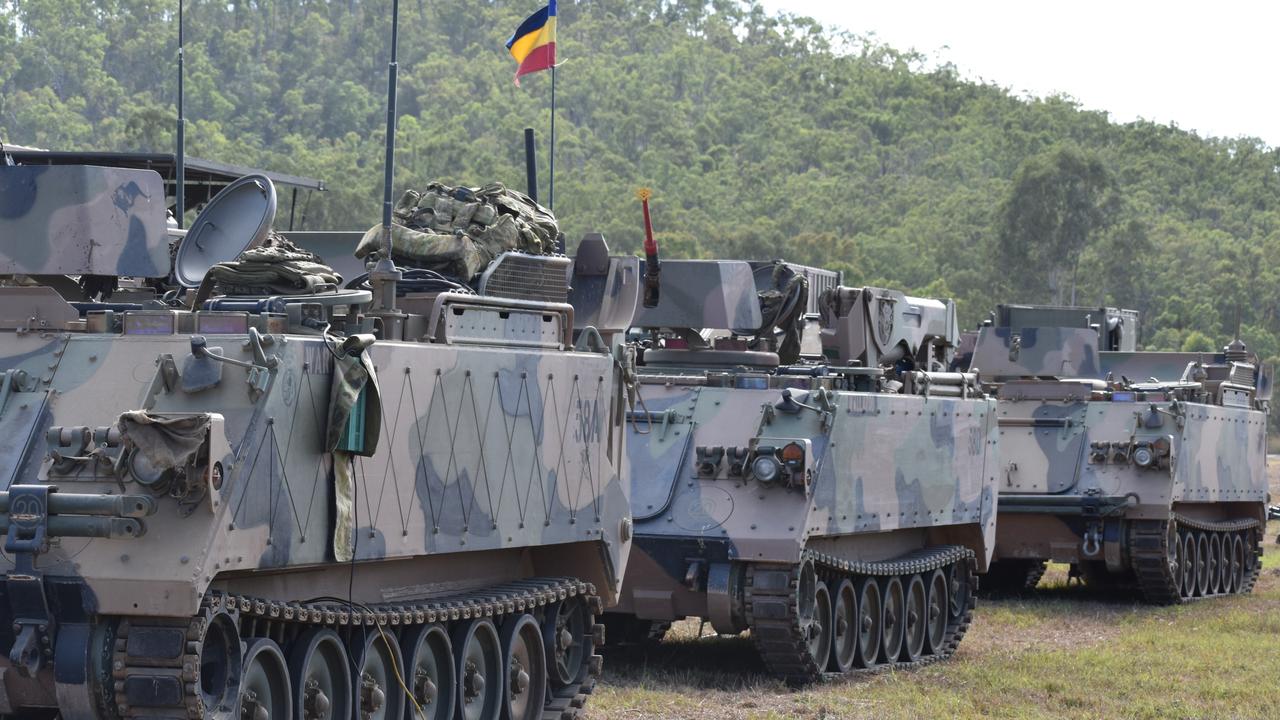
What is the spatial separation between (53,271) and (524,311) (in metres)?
2.44

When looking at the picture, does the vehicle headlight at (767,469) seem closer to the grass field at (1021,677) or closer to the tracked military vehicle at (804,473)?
the tracked military vehicle at (804,473)

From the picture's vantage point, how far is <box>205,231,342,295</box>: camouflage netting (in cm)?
898

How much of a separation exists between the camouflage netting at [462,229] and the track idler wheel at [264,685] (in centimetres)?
277

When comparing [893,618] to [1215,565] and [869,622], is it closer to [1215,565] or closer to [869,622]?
[869,622]

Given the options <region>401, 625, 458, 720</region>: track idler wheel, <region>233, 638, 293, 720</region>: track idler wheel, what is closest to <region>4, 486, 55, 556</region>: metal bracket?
<region>233, 638, 293, 720</region>: track idler wheel

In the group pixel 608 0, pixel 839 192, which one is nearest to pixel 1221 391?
pixel 839 192

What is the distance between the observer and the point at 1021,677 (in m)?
13.2

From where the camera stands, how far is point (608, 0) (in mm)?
137625

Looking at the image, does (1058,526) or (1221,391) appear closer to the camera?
(1058,526)

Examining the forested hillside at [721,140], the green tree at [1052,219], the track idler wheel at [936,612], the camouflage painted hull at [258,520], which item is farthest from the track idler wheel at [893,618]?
the green tree at [1052,219]

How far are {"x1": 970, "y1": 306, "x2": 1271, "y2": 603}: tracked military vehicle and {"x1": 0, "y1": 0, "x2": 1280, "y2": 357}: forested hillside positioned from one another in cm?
3588

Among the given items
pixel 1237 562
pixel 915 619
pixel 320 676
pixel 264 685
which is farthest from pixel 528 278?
pixel 1237 562

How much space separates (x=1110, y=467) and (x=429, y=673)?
1092 cm

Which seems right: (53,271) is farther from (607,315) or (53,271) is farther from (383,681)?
(607,315)
